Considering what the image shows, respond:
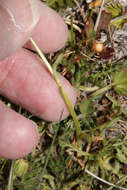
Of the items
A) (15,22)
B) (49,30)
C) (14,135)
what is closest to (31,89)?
(14,135)

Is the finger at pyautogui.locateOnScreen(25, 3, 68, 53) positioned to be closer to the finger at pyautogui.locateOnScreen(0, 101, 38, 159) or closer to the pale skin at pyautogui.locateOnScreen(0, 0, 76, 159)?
the pale skin at pyautogui.locateOnScreen(0, 0, 76, 159)

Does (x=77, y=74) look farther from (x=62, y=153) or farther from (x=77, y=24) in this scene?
(x=62, y=153)

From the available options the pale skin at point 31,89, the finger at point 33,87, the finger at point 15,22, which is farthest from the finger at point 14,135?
the finger at point 15,22

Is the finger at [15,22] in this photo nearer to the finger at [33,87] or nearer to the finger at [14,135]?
the finger at [33,87]

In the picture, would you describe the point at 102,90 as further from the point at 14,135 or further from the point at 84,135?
the point at 14,135

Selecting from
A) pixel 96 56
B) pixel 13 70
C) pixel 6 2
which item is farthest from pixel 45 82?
pixel 6 2

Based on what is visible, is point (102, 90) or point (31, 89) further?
point (102, 90)
